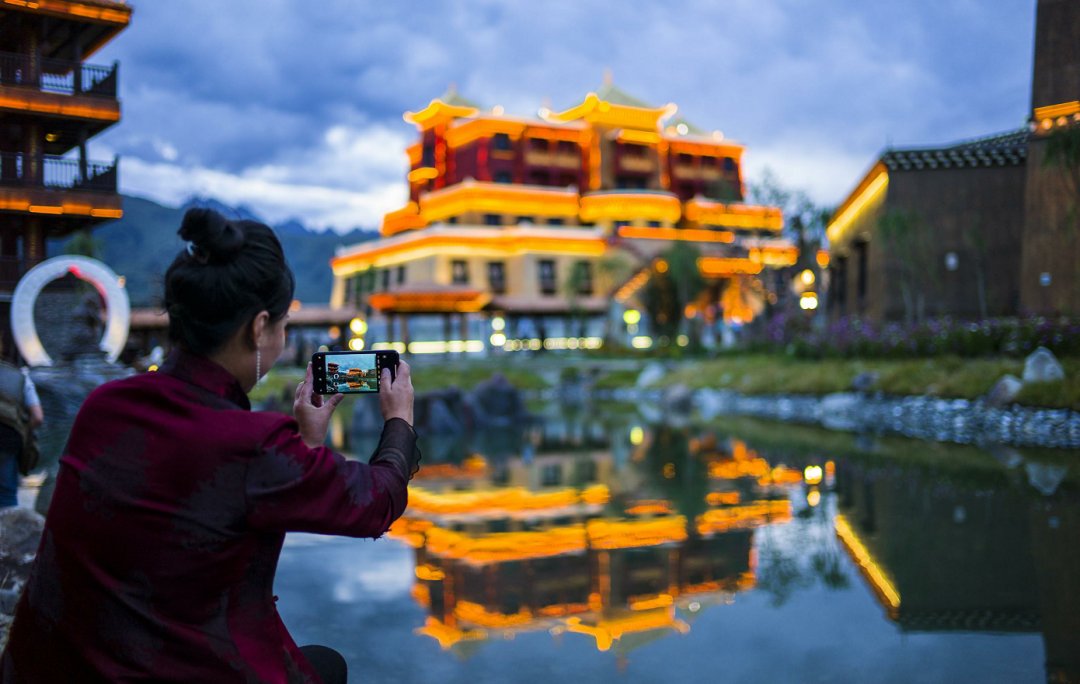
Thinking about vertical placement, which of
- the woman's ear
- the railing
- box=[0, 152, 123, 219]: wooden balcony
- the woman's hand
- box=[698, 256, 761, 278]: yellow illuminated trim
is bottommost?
the woman's hand

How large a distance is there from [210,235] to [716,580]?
4.17 meters

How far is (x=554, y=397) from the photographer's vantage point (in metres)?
28.0

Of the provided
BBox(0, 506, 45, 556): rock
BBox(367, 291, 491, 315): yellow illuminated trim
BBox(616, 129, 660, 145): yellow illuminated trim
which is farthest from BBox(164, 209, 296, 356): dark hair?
BBox(616, 129, 660, 145): yellow illuminated trim

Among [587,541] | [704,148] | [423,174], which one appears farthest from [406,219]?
[587,541]

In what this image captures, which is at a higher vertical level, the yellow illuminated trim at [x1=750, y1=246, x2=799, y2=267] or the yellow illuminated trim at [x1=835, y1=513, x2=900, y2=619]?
the yellow illuminated trim at [x1=750, y1=246, x2=799, y2=267]

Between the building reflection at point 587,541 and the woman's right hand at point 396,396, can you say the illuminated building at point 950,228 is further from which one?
the woman's right hand at point 396,396

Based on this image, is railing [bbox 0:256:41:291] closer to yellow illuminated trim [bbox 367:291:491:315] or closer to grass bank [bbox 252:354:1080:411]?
grass bank [bbox 252:354:1080:411]

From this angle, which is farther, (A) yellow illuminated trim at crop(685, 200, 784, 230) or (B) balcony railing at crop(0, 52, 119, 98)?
(A) yellow illuminated trim at crop(685, 200, 784, 230)

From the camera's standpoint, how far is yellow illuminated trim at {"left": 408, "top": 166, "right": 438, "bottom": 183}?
44.2 meters

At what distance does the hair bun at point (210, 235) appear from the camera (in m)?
1.55

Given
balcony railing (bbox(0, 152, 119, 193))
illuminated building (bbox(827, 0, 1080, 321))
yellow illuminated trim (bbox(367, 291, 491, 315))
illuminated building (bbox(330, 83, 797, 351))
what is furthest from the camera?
illuminated building (bbox(330, 83, 797, 351))

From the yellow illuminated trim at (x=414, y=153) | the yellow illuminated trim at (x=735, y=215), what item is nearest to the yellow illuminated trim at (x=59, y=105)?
the yellow illuminated trim at (x=735, y=215)

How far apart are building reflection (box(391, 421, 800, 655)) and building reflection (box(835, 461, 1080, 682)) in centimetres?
75

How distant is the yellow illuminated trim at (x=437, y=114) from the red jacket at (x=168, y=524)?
43284 mm
